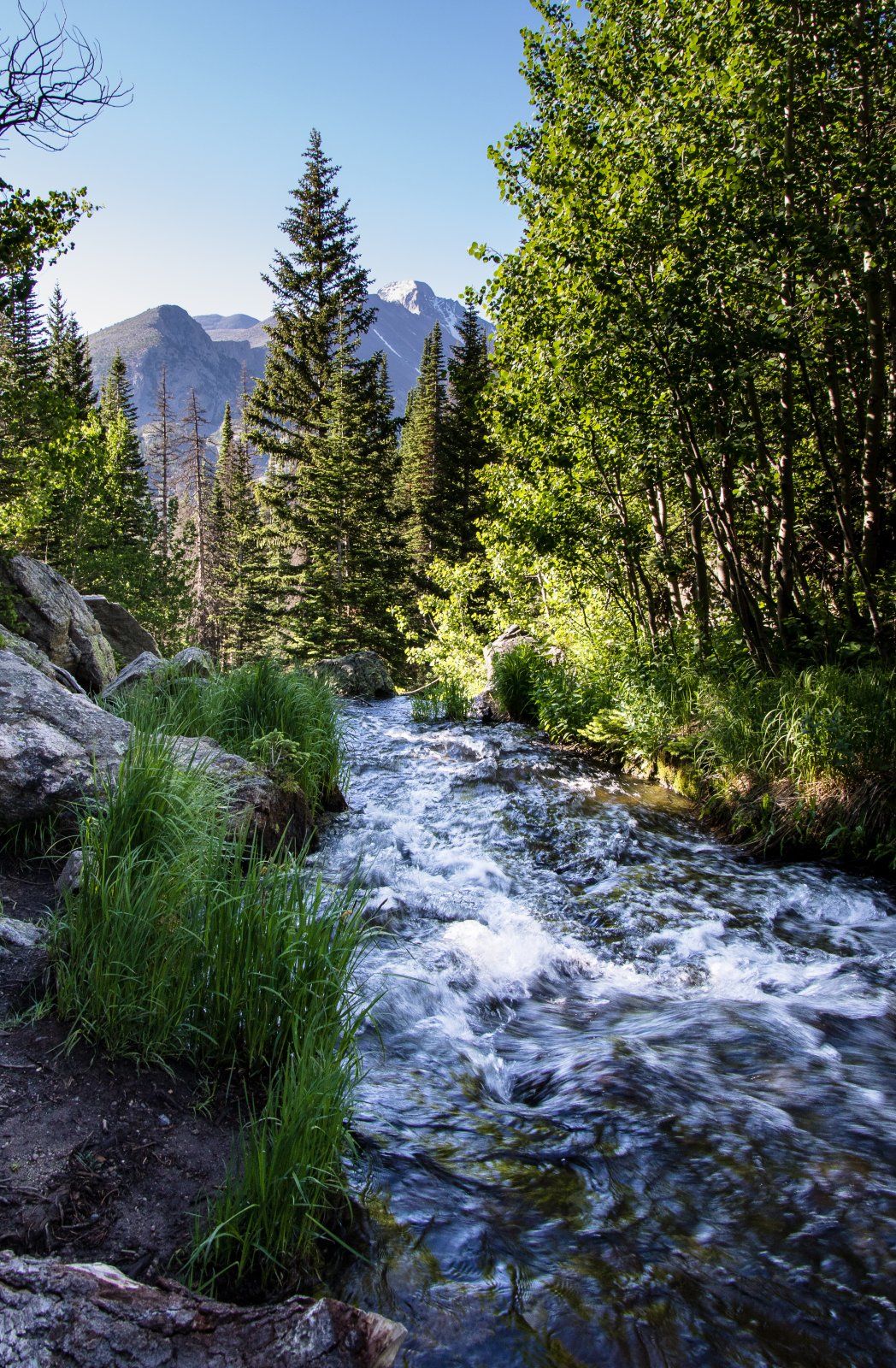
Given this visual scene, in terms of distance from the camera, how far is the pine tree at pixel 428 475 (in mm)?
27609

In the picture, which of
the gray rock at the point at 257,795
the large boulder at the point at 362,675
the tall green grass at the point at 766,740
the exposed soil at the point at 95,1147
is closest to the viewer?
the exposed soil at the point at 95,1147

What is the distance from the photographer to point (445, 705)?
14273mm

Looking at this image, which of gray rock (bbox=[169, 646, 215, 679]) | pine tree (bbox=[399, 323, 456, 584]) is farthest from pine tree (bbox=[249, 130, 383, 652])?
gray rock (bbox=[169, 646, 215, 679])

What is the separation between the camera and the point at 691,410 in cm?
738

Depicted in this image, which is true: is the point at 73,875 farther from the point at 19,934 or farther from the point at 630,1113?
the point at 630,1113

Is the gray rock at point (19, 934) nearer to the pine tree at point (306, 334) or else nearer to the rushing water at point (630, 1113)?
the rushing water at point (630, 1113)

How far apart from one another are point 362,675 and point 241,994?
16.7m

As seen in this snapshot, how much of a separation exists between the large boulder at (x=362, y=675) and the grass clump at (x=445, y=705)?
4303mm

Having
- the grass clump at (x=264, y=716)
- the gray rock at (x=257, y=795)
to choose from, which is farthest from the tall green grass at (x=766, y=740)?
the gray rock at (x=257, y=795)

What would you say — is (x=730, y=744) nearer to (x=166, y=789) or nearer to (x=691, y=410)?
(x=691, y=410)

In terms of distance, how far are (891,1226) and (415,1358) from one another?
5.74 feet

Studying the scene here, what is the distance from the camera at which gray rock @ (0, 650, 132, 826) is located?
3.94 meters

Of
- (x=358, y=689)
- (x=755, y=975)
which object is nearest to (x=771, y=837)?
(x=755, y=975)

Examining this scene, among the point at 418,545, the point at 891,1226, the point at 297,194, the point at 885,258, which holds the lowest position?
the point at 891,1226
